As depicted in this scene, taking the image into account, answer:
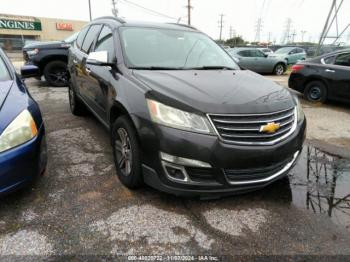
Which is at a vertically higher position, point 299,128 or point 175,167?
point 299,128

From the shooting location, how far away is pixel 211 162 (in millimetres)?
2227

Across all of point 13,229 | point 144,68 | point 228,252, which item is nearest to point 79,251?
point 13,229

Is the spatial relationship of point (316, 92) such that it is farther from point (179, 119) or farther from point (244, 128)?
point (179, 119)

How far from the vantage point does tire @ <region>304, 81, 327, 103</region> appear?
270 inches

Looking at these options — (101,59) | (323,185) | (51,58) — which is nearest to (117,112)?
(101,59)

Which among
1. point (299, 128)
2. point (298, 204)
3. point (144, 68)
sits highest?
point (144, 68)

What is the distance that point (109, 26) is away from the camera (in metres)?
3.76

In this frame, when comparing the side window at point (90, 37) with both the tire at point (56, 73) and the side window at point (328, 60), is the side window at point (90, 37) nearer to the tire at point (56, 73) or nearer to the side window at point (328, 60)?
the tire at point (56, 73)

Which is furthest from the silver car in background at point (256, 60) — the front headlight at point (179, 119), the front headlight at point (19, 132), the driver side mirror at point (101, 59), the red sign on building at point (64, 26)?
the red sign on building at point (64, 26)

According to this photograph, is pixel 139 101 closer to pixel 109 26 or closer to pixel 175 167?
pixel 175 167

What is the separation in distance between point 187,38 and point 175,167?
213 cm

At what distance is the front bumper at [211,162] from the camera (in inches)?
87.0

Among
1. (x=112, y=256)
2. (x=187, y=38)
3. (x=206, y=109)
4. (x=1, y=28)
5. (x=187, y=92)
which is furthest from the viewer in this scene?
(x=1, y=28)

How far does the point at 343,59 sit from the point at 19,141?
6.87 meters
